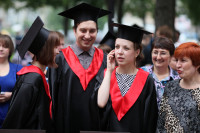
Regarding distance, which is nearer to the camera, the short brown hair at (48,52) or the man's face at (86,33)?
the short brown hair at (48,52)

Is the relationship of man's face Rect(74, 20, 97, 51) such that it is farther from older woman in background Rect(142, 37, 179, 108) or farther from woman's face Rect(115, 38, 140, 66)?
older woman in background Rect(142, 37, 179, 108)

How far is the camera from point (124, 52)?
11.6 feet

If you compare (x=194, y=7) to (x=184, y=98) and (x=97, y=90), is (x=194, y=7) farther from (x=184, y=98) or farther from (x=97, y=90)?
(x=97, y=90)

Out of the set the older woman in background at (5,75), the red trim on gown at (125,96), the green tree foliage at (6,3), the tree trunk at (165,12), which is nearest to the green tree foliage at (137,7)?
the green tree foliage at (6,3)

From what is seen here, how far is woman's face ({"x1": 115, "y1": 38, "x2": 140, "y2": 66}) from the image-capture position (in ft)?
11.6

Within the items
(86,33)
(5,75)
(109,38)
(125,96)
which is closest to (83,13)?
(86,33)

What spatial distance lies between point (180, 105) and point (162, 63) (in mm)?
1022

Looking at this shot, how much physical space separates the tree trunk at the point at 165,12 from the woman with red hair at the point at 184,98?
4.88 meters

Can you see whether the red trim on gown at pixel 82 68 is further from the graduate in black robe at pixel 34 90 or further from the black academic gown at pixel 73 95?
the graduate in black robe at pixel 34 90

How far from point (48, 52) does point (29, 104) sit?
68cm

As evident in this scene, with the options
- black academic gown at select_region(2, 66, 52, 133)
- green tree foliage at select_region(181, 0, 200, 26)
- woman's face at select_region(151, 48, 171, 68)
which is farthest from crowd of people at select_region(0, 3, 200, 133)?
green tree foliage at select_region(181, 0, 200, 26)

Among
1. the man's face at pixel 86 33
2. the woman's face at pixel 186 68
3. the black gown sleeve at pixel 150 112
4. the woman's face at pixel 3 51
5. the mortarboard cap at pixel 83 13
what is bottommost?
the black gown sleeve at pixel 150 112

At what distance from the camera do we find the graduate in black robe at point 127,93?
11.4 feet

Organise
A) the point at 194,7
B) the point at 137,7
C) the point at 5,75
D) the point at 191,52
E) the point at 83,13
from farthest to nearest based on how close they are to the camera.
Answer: the point at 194,7, the point at 137,7, the point at 5,75, the point at 83,13, the point at 191,52
